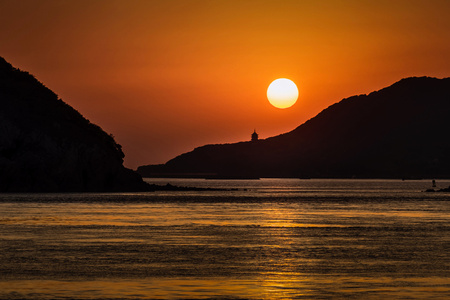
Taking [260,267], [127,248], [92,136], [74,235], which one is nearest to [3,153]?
[92,136]

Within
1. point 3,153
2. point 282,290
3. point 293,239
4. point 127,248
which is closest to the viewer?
point 282,290

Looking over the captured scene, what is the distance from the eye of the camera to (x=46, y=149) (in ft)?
564

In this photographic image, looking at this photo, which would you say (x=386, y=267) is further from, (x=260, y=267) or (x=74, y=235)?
(x=74, y=235)

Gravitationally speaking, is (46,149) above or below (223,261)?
above

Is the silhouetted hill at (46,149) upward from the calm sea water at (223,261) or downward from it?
upward

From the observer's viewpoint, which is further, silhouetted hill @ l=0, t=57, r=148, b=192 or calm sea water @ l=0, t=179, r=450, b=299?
silhouetted hill @ l=0, t=57, r=148, b=192

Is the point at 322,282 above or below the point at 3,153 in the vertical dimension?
below

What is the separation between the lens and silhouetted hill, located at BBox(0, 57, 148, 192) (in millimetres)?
169250

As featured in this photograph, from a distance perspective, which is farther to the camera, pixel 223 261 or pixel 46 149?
pixel 46 149

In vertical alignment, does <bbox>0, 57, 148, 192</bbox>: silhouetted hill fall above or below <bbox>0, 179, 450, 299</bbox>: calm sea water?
above

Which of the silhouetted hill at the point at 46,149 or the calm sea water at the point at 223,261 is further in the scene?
the silhouetted hill at the point at 46,149

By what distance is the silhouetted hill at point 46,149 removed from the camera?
169 m

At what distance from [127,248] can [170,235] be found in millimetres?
10722

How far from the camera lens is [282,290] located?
30.7 meters
